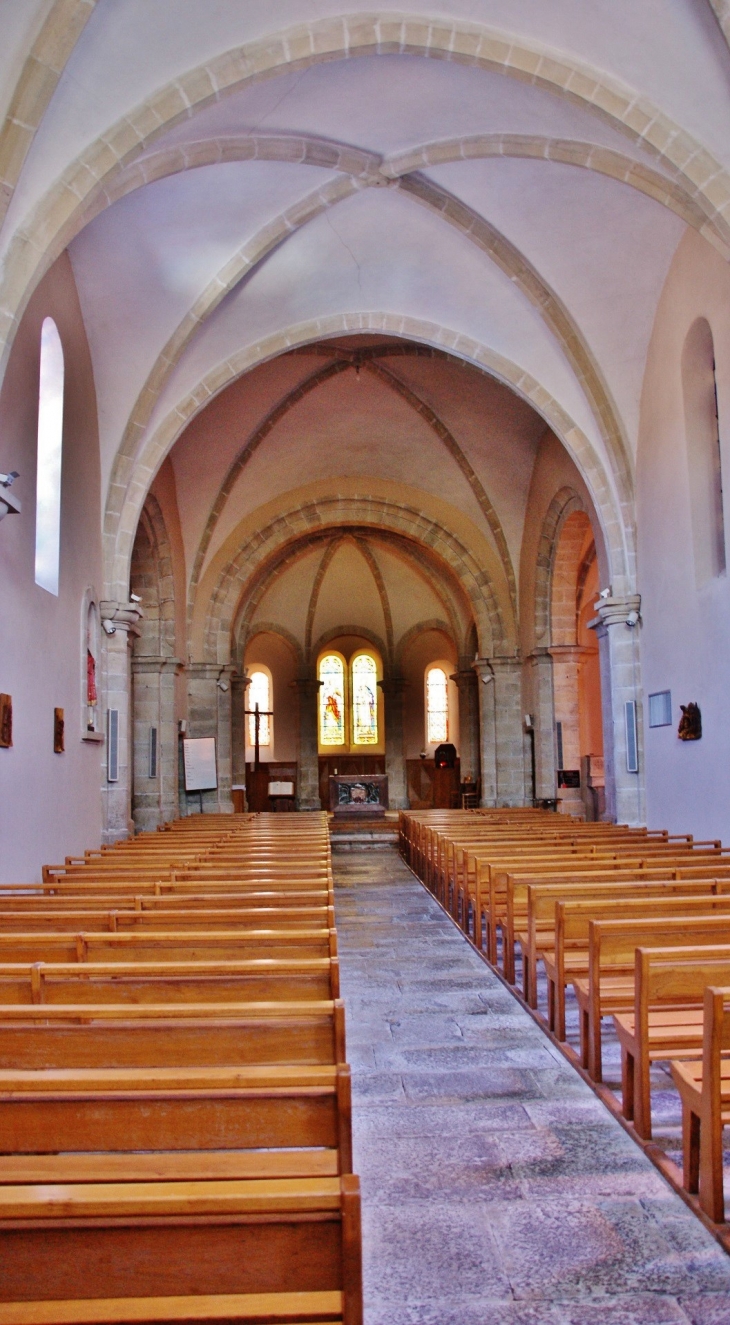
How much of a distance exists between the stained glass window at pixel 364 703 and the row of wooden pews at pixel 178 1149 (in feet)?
84.7

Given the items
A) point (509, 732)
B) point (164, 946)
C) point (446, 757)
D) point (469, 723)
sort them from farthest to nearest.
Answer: point (446, 757)
point (469, 723)
point (509, 732)
point (164, 946)

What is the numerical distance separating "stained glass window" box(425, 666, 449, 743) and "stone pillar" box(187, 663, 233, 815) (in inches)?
423

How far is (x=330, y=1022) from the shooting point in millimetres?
2848

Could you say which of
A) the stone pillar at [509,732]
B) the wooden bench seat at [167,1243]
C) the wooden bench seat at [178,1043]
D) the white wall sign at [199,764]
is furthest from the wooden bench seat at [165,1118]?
the stone pillar at [509,732]

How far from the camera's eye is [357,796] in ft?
67.7

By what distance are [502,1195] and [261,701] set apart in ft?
84.5

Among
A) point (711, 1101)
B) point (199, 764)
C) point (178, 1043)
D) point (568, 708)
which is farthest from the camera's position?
point (199, 764)

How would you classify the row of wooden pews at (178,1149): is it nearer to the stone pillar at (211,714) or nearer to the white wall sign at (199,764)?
the white wall sign at (199,764)

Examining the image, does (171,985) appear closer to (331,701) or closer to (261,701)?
(261,701)

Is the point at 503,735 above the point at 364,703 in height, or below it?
below

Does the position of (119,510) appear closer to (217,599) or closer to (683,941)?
(217,599)

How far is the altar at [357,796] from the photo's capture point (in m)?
20.5

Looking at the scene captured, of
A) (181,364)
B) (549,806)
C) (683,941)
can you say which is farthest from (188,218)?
(549,806)

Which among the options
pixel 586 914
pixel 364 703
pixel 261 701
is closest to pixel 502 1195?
pixel 586 914
